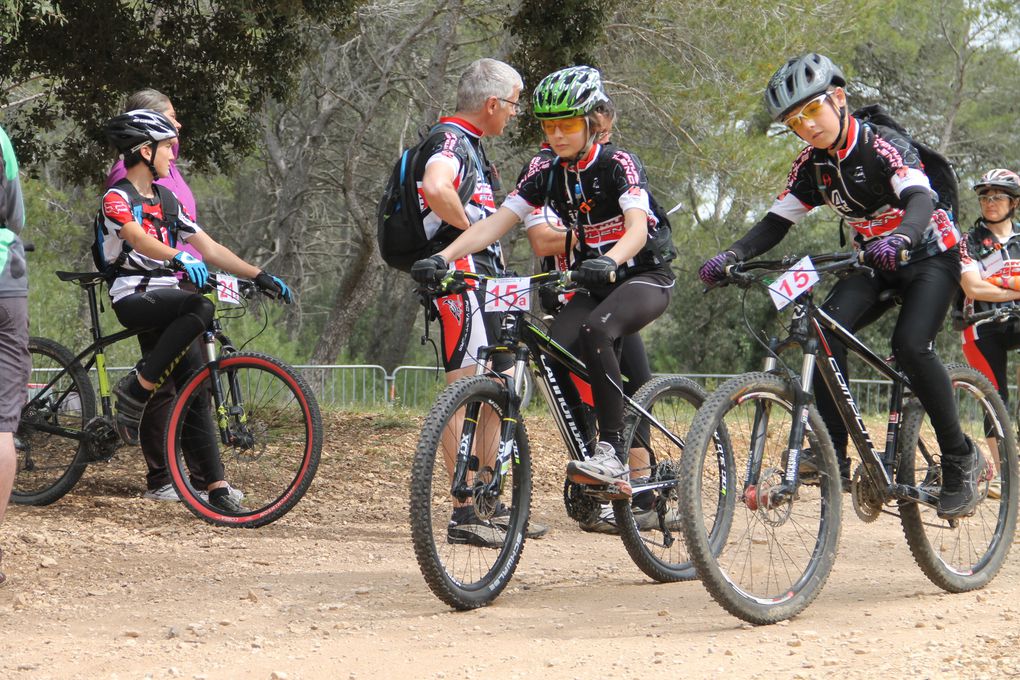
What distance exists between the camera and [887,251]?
4.45 m

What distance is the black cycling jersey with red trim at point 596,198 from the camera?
514cm

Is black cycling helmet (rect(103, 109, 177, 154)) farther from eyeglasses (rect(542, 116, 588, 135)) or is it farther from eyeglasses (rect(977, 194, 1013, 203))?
eyeglasses (rect(977, 194, 1013, 203))

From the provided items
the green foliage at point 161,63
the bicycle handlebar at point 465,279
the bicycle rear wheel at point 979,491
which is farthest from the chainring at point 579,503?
the green foliage at point 161,63

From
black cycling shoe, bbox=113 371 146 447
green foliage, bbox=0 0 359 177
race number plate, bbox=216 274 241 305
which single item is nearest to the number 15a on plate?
race number plate, bbox=216 274 241 305

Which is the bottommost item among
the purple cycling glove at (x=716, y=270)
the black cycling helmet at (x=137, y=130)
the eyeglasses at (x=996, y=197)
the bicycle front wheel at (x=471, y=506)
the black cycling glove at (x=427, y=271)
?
the bicycle front wheel at (x=471, y=506)

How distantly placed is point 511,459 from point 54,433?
10.9 ft

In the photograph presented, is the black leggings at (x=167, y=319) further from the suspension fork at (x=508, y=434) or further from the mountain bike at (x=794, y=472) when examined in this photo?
the mountain bike at (x=794, y=472)

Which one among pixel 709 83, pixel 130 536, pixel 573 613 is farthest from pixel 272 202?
pixel 573 613

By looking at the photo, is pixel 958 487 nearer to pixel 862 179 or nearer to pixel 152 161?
pixel 862 179

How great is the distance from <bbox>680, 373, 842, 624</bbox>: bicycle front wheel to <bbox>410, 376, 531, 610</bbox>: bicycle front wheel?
2.47 ft

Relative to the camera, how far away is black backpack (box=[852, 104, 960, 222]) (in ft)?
16.9

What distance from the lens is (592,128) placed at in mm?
5125

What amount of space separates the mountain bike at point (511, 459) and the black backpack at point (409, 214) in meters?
0.93

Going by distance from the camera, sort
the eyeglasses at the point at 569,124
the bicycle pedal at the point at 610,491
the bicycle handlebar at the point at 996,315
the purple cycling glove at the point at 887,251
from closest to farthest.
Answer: the purple cycling glove at the point at 887,251
the bicycle pedal at the point at 610,491
the eyeglasses at the point at 569,124
the bicycle handlebar at the point at 996,315
